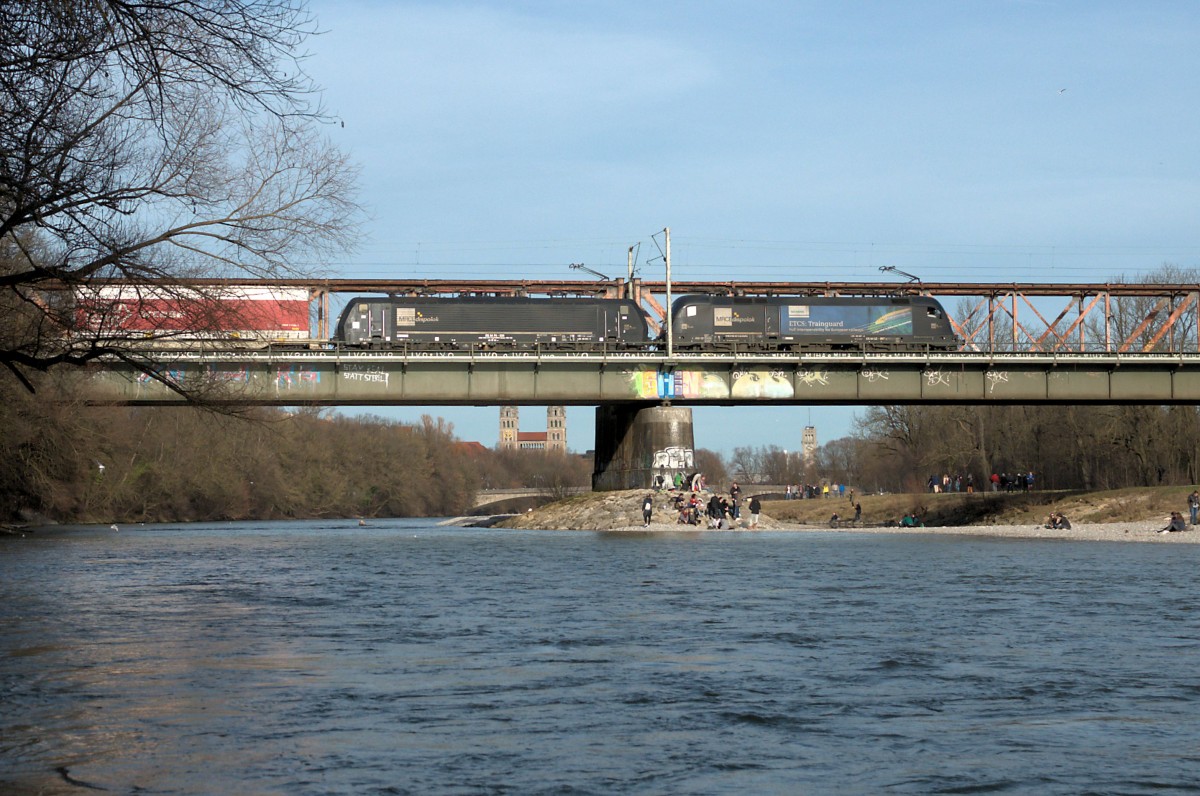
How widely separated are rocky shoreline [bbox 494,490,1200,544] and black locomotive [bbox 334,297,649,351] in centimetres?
765

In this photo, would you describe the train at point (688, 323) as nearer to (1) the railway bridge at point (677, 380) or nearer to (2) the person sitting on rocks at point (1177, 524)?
(1) the railway bridge at point (677, 380)

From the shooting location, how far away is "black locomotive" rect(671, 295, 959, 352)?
6494 centimetres

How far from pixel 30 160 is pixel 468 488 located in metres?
148

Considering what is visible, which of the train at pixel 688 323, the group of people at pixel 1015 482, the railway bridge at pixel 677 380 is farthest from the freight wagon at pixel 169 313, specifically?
the group of people at pixel 1015 482

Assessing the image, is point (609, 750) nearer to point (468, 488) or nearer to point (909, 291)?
point (909, 291)

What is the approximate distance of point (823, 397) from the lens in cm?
5966

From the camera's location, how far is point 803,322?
65562 millimetres

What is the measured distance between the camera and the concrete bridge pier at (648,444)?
2488 inches

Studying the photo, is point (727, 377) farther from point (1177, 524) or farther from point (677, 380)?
point (1177, 524)

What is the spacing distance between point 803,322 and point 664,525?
12.6m

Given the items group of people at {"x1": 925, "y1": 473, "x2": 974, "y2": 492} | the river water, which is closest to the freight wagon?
the river water

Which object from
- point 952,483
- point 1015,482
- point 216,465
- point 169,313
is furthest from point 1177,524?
point 216,465

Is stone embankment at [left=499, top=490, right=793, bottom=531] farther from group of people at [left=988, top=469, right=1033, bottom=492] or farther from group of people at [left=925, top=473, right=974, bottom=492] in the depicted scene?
group of people at [left=925, top=473, right=974, bottom=492]

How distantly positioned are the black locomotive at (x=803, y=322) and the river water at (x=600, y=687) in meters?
39.6
